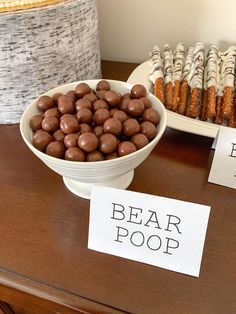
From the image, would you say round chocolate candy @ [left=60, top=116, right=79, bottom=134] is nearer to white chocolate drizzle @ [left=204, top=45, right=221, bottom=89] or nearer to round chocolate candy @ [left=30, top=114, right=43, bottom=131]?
round chocolate candy @ [left=30, top=114, right=43, bottom=131]

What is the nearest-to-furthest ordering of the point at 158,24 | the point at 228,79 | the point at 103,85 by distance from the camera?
the point at 103,85, the point at 228,79, the point at 158,24

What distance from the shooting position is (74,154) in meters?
0.45

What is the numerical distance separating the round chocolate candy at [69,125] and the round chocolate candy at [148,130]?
0.27 feet

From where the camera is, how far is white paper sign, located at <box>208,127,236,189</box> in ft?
1.69

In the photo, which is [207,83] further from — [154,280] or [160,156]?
[154,280]

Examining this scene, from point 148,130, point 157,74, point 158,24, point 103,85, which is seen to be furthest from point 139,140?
point 158,24

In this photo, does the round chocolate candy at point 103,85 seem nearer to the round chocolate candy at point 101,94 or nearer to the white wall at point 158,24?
the round chocolate candy at point 101,94

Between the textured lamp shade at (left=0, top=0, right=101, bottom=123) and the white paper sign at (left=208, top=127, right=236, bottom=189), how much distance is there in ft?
0.94

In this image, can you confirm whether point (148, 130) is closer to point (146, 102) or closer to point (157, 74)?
point (146, 102)

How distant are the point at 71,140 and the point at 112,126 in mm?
53

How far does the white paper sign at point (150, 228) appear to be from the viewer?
423mm

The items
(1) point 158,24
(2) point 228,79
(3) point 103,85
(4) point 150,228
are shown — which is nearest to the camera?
(4) point 150,228

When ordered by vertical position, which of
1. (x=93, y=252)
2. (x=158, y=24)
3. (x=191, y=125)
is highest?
(x=158, y=24)

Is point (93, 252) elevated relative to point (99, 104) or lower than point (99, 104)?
lower
